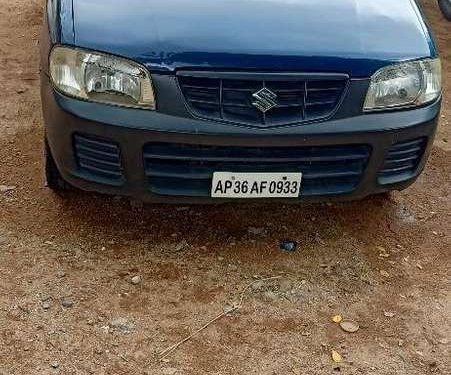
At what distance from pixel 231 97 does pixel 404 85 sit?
80 centimetres

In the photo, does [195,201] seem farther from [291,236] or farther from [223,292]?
[291,236]

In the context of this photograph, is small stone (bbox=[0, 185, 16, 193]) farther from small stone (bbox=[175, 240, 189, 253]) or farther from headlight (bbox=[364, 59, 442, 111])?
headlight (bbox=[364, 59, 442, 111])

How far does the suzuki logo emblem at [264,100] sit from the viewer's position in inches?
118

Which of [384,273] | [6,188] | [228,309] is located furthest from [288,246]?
[6,188]

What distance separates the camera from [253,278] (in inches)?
132

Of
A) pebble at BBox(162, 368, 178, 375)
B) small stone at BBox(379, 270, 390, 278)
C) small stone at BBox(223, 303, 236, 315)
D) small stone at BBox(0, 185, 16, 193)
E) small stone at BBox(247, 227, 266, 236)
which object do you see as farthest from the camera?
small stone at BBox(0, 185, 16, 193)

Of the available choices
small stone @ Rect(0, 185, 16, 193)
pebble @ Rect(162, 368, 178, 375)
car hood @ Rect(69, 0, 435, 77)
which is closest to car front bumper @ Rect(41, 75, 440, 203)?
car hood @ Rect(69, 0, 435, 77)

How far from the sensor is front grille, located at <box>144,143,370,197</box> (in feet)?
10.0

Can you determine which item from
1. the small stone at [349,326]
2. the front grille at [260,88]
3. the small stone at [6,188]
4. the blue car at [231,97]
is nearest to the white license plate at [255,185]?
the blue car at [231,97]

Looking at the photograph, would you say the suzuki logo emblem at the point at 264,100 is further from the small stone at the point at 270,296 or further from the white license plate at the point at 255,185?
the small stone at the point at 270,296

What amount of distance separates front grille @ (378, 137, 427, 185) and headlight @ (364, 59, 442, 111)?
191 mm

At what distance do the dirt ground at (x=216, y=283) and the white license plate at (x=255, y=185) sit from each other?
395 mm

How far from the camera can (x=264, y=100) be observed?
9.87ft

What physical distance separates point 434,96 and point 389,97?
0.27m
